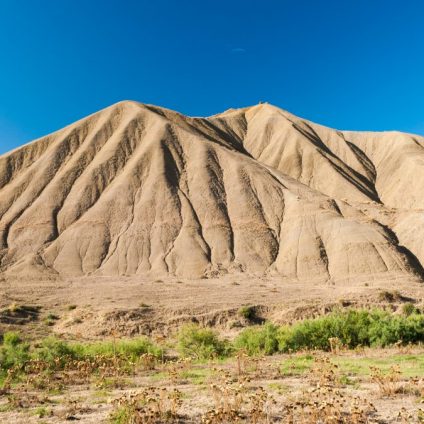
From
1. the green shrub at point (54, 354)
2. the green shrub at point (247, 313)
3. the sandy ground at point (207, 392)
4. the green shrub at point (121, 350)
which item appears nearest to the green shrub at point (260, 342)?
the sandy ground at point (207, 392)

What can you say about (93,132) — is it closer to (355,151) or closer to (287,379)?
(355,151)

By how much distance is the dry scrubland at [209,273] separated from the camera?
1235 centimetres

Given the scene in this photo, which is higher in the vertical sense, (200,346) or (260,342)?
(260,342)

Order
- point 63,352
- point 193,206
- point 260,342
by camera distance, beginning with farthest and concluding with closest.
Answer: point 193,206
point 260,342
point 63,352

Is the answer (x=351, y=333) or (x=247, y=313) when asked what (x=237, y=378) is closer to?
(x=351, y=333)

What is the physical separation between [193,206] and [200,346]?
4384 cm

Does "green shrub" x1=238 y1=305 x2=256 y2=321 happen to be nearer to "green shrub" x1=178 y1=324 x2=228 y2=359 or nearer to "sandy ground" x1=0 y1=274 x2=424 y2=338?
"sandy ground" x1=0 y1=274 x2=424 y2=338

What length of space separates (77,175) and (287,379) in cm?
6263

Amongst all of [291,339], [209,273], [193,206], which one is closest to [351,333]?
[291,339]

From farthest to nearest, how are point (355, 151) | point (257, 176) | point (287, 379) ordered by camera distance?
point (355, 151) → point (257, 176) → point (287, 379)

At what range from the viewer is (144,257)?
183ft

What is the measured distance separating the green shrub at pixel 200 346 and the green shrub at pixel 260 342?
0.88 metres

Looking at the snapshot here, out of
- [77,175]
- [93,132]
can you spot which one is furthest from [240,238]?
[93,132]

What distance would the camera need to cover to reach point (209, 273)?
168 ft
